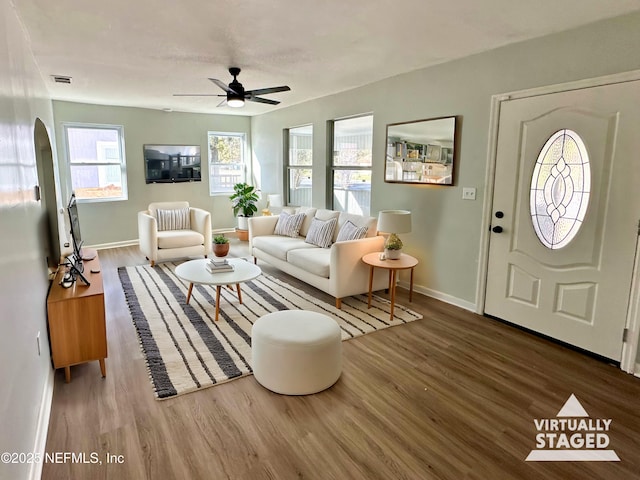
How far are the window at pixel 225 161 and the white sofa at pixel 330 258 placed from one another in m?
2.87

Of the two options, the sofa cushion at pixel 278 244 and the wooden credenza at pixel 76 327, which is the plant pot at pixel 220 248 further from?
the wooden credenza at pixel 76 327

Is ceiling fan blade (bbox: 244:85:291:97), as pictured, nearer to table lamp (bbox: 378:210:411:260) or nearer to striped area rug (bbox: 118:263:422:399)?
table lamp (bbox: 378:210:411:260)

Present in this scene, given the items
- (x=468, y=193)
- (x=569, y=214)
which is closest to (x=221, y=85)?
(x=468, y=193)

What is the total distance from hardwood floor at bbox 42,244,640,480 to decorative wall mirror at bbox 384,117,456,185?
181 centimetres


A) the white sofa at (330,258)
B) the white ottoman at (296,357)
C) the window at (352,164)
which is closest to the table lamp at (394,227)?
the white sofa at (330,258)

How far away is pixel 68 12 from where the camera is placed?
2.63 m

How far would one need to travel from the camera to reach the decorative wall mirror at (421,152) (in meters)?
3.94

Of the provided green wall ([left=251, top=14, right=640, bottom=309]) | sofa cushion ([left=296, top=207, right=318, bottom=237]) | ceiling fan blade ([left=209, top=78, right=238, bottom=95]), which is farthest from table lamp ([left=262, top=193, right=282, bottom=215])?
ceiling fan blade ([left=209, top=78, right=238, bottom=95])

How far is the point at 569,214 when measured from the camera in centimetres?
305

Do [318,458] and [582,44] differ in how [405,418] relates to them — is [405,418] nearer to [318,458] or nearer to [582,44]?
[318,458]

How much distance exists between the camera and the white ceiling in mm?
2529

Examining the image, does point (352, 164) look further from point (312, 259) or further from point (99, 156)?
point (99, 156)

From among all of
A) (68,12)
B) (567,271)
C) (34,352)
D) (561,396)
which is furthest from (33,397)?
(567,271)

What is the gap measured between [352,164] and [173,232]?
110 inches
